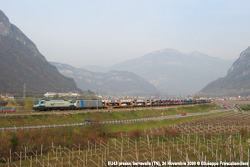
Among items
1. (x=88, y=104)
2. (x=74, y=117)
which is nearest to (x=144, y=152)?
(x=74, y=117)

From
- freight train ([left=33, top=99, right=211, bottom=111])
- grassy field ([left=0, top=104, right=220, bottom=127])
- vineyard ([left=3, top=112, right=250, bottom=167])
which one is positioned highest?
freight train ([left=33, top=99, right=211, bottom=111])

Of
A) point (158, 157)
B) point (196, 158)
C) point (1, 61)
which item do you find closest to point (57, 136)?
point (158, 157)

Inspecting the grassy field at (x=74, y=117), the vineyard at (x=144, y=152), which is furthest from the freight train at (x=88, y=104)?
the vineyard at (x=144, y=152)

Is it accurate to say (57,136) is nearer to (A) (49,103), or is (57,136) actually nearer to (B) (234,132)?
A: (A) (49,103)

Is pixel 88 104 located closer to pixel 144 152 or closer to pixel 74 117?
pixel 74 117

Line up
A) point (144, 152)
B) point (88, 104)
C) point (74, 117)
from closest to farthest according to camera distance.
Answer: point (144, 152), point (74, 117), point (88, 104)

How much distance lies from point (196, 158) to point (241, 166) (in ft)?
21.2

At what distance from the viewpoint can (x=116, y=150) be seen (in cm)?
4353

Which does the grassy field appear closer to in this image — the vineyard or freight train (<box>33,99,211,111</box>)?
freight train (<box>33,99,211,111</box>)

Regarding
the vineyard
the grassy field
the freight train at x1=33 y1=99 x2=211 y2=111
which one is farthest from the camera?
the freight train at x1=33 y1=99 x2=211 y2=111

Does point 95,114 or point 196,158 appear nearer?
point 196,158

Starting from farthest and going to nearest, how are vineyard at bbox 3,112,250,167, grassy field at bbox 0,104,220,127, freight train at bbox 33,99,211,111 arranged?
1. freight train at bbox 33,99,211,111
2. grassy field at bbox 0,104,220,127
3. vineyard at bbox 3,112,250,167

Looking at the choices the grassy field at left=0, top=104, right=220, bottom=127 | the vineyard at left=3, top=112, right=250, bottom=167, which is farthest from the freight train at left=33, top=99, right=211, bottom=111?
the vineyard at left=3, top=112, right=250, bottom=167

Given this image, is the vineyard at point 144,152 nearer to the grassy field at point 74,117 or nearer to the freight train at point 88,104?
the grassy field at point 74,117
